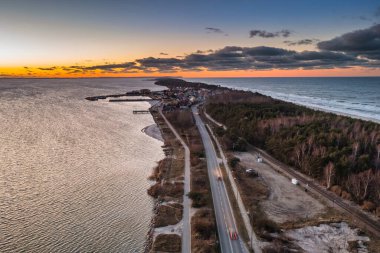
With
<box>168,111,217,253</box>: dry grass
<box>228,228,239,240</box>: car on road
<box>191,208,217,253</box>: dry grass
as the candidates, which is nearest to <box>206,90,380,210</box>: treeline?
<box>168,111,217,253</box>: dry grass

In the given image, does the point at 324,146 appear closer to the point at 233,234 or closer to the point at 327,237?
the point at 327,237

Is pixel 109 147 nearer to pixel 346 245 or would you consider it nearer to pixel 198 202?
pixel 198 202

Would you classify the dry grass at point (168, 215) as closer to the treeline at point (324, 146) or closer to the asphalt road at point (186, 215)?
the asphalt road at point (186, 215)

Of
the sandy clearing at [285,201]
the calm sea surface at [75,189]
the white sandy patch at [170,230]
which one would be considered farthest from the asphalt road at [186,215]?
the sandy clearing at [285,201]

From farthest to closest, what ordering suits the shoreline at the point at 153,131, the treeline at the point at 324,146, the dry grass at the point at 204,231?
the shoreline at the point at 153,131 → the treeline at the point at 324,146 → the dry grass at the point at 204,231

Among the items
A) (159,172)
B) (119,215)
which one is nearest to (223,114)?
(159,172)

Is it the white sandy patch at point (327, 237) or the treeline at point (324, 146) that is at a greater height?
the treeline at point (324, 146)
